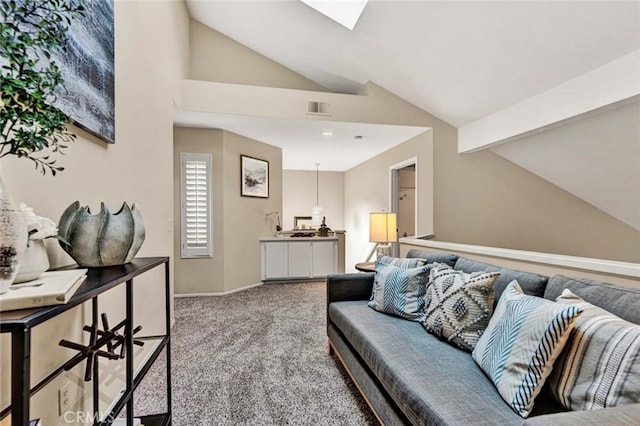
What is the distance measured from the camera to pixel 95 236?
47.8 inches

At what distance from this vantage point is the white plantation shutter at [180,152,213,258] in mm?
4117

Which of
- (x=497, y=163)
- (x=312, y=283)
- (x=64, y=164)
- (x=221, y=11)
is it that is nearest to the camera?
(x=64, y=164)

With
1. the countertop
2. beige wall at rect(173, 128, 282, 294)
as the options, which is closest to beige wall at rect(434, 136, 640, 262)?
the countertop

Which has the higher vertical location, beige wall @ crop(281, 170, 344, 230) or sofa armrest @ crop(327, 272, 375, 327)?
beige wall @ crop(281, 170, 344, 230)

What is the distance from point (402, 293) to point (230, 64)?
383 centimetres

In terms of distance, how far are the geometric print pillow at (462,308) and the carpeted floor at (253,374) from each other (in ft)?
2.21

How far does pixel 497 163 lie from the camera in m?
4.13

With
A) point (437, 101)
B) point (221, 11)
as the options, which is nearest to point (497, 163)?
point (437, 101)

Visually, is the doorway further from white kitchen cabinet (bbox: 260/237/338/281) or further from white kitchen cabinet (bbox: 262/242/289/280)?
white kitchen cabinet (bbox: 262/242/289/280)

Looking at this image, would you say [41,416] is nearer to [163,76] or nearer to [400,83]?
[163,76]

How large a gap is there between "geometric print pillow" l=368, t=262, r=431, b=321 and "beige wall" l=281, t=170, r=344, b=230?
5.39 metres

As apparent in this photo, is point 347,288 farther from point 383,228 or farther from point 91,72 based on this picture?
point 91,72

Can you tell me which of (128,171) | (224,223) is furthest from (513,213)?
(128,171)

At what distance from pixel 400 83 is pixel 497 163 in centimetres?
179
